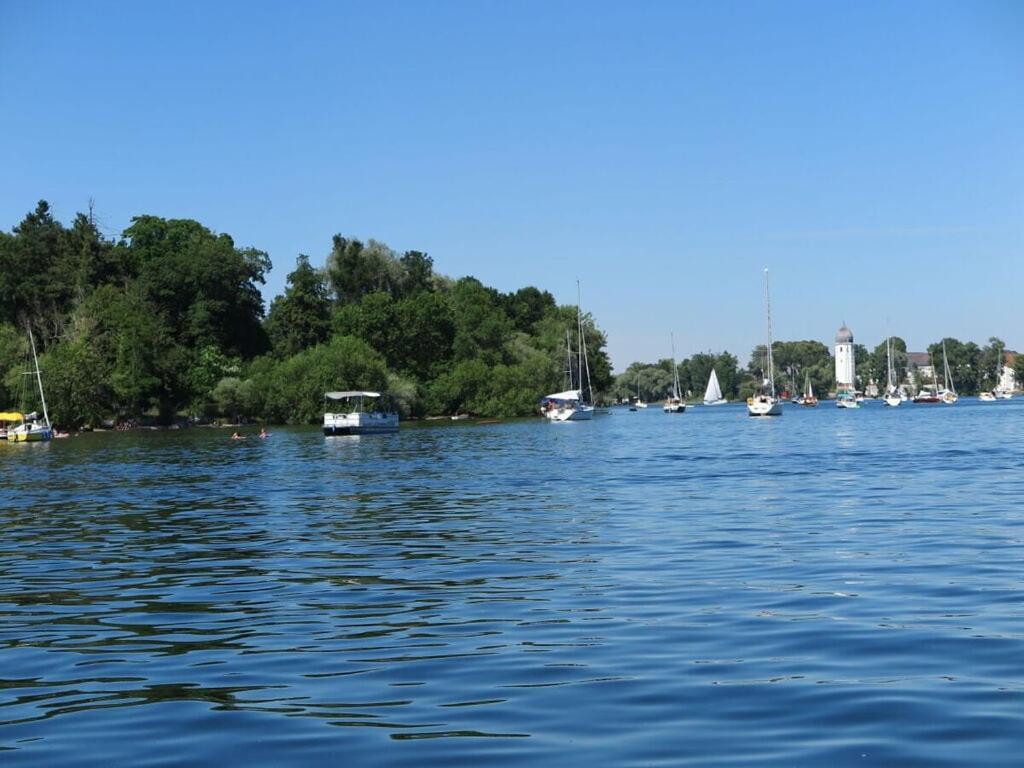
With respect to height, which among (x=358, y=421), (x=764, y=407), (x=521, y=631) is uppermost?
(x=358, y=421)

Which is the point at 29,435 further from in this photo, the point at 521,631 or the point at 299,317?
the point at 521,631

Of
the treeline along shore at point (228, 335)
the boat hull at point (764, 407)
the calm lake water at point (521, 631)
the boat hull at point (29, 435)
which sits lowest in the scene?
the calm lake water at point (521, 631)

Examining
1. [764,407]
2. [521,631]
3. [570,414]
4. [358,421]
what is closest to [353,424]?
[358,421]

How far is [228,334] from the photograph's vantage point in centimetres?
15250

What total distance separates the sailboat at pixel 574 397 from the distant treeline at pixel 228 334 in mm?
1953

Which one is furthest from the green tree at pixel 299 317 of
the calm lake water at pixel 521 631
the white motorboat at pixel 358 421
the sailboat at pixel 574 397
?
the calm lake water at pixel 521 631

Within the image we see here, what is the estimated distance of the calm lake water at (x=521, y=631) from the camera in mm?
10195

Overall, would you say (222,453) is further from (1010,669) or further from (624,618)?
(1010,669)

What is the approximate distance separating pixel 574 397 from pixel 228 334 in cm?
4316

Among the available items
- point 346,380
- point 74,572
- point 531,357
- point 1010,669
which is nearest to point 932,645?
point 1010,669

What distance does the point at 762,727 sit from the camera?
1030cm

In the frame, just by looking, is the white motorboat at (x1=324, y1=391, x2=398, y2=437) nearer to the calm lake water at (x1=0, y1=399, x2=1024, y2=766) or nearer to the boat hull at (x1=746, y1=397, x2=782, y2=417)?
the boat hull at (x1=746, y1=397, x2=782, y2=417)

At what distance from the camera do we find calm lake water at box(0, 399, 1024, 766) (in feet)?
33.4

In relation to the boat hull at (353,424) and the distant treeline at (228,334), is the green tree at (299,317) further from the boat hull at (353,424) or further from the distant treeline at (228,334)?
the boat hull at (353,424)
